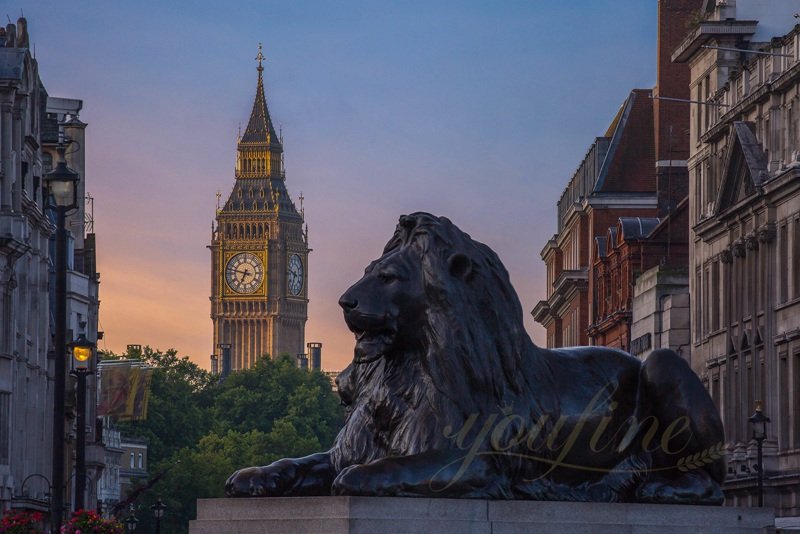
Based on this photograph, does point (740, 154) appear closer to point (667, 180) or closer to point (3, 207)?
point (3, 207)

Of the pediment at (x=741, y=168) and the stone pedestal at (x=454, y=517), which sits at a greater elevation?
the pediment at (x=741, y=168)

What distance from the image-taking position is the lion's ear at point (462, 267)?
42.0ft

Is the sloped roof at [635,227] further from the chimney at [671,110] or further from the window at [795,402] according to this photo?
the window at [795,402]

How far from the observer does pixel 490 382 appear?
12812mm

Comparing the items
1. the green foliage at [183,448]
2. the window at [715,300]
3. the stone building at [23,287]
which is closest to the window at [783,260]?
the window at [715,300]

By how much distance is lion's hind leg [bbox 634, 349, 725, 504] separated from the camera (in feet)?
44.8

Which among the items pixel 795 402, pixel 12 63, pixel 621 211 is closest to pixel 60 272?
pixel 795 402

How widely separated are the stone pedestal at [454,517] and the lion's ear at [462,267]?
1206mm

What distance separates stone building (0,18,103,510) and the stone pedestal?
47223mm

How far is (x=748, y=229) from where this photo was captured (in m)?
67.4

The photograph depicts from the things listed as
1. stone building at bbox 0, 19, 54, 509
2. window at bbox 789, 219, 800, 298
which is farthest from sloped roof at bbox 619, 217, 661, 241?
window at bbox 789, 219, 800, 298

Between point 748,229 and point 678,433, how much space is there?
2136 inches

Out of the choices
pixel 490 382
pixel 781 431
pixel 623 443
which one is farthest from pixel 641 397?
pixel 781 431

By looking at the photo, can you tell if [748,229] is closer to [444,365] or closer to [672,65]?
[672,65]
